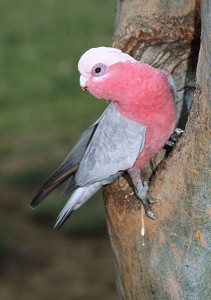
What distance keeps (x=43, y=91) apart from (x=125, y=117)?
4.76 m

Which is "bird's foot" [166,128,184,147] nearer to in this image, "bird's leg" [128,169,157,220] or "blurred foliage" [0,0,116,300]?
"bird's leg" [128,169,157,220]

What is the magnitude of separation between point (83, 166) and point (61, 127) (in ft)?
12.9

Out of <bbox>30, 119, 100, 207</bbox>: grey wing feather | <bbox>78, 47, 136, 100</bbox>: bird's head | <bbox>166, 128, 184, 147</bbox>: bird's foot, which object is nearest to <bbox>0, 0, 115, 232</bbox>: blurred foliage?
<bbox>30, 119, 100, 207</bbox>: grey wing feather

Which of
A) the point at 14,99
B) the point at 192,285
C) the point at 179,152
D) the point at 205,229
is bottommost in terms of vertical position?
the point at 14,99

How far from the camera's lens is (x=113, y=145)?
2328 millimetres

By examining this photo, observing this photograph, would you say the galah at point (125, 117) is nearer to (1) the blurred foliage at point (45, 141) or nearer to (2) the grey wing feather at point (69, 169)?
(2) the grey wing feather at point (69, 169)

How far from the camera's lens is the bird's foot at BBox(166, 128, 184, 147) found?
2428 millimetres

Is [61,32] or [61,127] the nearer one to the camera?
[61,127]

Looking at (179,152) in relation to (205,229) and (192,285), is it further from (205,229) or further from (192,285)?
(192,285)

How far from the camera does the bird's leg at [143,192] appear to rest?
89.7 inches

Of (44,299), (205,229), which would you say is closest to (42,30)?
(44,299)

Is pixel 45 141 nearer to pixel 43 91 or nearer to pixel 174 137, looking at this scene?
pixel 43 91

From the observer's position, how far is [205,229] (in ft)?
7.25

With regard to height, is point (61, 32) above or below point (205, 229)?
below
